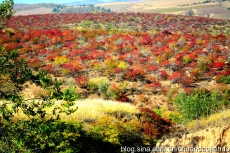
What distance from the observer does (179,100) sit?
16.6m

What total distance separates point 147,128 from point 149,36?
25.2 metres

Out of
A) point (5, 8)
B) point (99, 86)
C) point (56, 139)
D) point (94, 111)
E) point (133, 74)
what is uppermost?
point (5, 8)

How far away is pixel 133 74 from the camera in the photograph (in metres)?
22.4

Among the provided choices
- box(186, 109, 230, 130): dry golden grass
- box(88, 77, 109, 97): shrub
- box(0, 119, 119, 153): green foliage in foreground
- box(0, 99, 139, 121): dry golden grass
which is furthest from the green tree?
box(88, 77, 109, 97): shrub

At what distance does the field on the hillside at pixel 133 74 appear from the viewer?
13.2m

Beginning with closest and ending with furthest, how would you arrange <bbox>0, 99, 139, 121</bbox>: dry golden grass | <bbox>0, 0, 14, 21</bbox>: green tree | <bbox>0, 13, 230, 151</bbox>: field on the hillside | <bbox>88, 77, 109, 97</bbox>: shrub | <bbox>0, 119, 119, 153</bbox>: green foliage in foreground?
<bbox>0, 119, 119, 153</bbox>: green foliage in foreground
<bbox>0, 0, 14, 21</bbox>: green tree
<bbox>0, 99, 139, 121</bbox>: dry golden grass
<bbox>0, 13, 230, 151</bbox>: field on the hillside
<bbox>88, 77, 109, 97</bbox>: shrub

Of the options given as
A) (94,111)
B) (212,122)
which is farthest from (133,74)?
(212,122)

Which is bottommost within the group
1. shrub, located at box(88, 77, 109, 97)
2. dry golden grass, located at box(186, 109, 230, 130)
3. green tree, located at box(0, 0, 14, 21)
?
shrub, located at box(88, 77, 109, 97)

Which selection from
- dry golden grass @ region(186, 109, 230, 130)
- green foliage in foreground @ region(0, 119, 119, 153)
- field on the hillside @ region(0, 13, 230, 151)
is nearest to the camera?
green foliage in foreground @ region(0, 119, 119, 153)

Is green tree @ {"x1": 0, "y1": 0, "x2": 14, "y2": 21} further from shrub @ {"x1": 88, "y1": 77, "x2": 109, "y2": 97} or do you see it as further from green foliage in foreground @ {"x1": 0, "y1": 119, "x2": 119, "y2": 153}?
shrub @ {"x1": 88, "y1": 77, "x2": 109, "y2": 97}

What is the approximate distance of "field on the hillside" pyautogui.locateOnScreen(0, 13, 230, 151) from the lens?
13156 millimetres

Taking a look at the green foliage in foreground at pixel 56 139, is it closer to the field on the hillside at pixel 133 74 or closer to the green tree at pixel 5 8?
the field on the hillside at pixel 133 74

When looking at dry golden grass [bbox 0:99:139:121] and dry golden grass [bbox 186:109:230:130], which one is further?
dry golden grass [bbox 0:99:139:121]

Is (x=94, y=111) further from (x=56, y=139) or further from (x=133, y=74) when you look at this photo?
(x=133, y=74)
